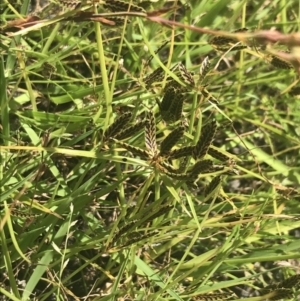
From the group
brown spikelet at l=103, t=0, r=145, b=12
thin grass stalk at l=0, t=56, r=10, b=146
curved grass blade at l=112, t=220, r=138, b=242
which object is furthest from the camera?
thin grass stalk at l=0, t=56, r=10, b=146

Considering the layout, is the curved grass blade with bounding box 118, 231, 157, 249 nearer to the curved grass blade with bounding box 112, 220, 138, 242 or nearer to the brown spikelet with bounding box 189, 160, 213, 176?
the curved grass blade with bounding box 112, 220, 138, 242

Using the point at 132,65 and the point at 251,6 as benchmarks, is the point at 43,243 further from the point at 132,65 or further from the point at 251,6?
the point at 251,6

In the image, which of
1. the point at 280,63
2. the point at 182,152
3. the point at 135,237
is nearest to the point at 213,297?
the point at 135,237

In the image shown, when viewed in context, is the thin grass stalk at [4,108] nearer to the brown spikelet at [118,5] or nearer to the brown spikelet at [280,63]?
the brown spikelet at [118,5]

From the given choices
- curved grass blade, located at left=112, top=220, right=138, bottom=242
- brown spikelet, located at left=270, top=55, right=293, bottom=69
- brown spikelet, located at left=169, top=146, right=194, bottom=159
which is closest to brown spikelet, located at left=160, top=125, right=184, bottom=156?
brown spikelet, located at left=169, top=146, right=194, bottom=159

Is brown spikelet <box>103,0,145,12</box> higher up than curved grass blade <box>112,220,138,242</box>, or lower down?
higher up

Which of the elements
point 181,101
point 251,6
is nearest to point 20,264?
point 181,101

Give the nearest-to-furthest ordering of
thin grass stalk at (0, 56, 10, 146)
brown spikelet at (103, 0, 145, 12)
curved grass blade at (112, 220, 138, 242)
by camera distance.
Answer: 1. brown spikelet at (103, 0, 145, 12)
2. curved grass blade at (112, 220, 138, 242)
3. thin grass stalk at (0, 56, 10, 146)
